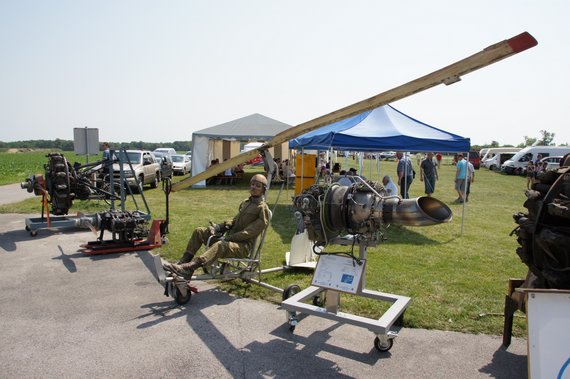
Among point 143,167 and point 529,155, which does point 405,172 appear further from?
point 529,155

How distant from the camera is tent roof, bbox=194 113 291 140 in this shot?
19.6 m

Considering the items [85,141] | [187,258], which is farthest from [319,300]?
[85,141]

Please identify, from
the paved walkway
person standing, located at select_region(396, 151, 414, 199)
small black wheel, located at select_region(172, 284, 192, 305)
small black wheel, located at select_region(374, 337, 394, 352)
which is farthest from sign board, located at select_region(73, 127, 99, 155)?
small black wheel, located at select_region(374, 337, 394, 352)

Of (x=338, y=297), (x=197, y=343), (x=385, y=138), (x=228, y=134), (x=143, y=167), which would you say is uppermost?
(x=228, y=134)

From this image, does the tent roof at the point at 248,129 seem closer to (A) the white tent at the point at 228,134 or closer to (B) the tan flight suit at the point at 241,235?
(A) the white tent at the point at 228,134

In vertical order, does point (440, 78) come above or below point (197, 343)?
above

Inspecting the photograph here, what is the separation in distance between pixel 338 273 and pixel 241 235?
155cm

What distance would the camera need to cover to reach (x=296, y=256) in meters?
6.35

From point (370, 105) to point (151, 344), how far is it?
3.02 metres

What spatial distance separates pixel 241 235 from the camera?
5238mm

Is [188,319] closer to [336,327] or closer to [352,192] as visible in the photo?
[336,327]

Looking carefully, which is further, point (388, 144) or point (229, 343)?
point (388, 144)

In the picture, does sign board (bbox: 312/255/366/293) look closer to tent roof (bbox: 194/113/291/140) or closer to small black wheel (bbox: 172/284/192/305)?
small black wheel (bbox: 172/284/192/305)

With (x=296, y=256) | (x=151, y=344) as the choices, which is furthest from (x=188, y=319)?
(x=296, y=256)
